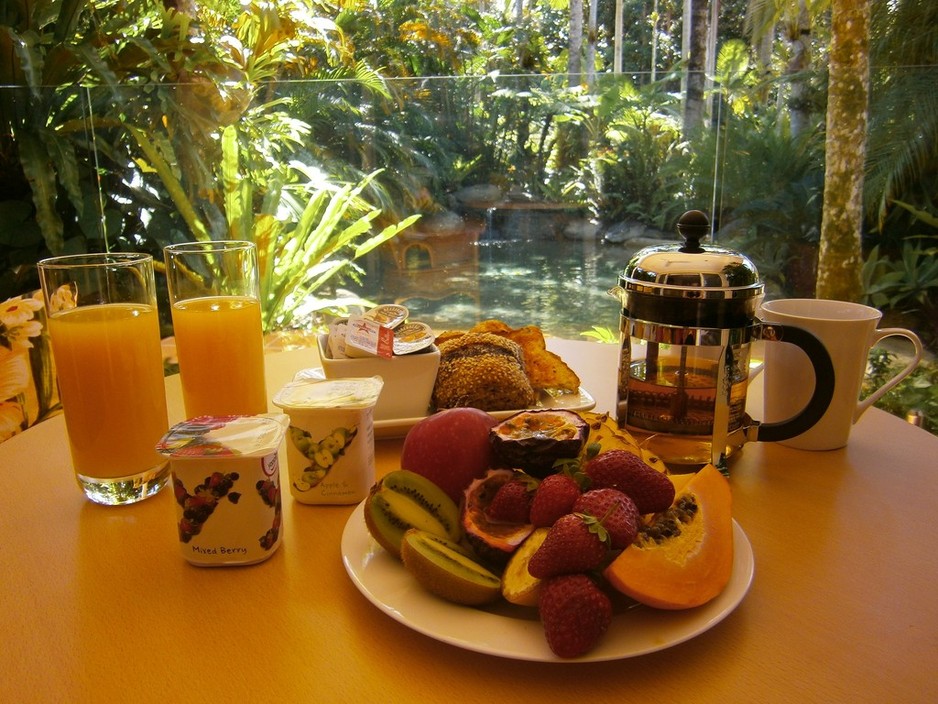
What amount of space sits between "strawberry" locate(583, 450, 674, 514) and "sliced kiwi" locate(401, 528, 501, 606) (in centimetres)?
14

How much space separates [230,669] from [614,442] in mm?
454

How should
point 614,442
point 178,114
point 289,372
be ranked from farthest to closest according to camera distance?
point 178,114 → point 289,372 → point 614,442

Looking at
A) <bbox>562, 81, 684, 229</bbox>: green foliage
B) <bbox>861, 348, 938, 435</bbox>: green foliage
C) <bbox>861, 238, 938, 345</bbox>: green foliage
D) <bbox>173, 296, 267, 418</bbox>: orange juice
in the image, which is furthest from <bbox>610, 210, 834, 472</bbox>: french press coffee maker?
<bbox>861, 238, 938, 345</bbox>: green foliage

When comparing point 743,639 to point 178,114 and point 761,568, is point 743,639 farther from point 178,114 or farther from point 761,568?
point 178,114

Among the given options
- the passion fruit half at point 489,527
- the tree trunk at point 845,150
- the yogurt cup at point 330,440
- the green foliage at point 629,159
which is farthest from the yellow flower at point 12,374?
the tree trunk at point 845,150

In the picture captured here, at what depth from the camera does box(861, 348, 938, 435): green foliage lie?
3.42m

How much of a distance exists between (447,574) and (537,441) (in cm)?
20

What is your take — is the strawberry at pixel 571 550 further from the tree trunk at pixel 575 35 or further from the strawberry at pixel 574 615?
the tree trunk at pixel 575 35

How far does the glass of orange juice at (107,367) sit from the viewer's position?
868 mm

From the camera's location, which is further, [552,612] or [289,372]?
[289,372]

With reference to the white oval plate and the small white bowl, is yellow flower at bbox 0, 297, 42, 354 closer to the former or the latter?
the small white bowl

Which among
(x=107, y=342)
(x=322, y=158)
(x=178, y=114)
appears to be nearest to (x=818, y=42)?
(x=322, y=158)

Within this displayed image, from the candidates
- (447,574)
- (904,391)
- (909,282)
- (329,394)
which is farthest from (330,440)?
(909,282)

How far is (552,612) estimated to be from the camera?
0.57 meters
